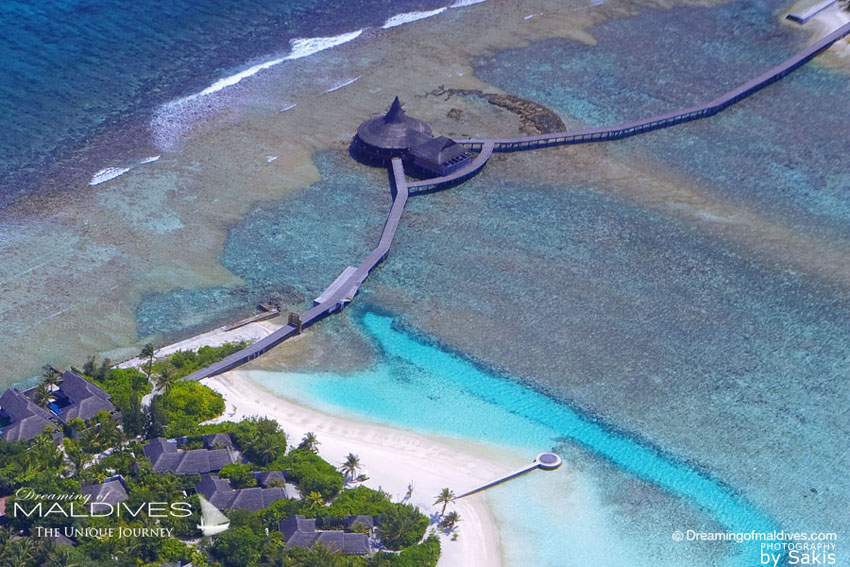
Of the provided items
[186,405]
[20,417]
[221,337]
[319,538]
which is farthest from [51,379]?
[319,538]

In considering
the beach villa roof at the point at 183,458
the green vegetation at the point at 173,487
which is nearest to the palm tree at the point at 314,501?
the green vegetation at the point at 173,487

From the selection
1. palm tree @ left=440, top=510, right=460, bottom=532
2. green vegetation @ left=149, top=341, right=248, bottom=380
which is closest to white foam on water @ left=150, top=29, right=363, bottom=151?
green vegetation @ left=149, top=341, right=248, bottom=380

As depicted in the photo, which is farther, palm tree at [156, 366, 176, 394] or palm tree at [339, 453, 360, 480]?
palm tree at [156, 366, 176, 394]

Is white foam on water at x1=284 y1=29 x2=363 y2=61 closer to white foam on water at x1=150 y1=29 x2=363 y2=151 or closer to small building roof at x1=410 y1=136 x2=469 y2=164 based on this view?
white foam on water at x1=150 y1=29 x2=363 y2=151

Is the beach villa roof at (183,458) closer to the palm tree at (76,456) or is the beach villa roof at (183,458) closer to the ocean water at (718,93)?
the palm tree at (76,456)

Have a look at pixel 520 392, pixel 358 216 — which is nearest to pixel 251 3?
pixel 358 216

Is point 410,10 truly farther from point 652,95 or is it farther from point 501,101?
point 652,95
